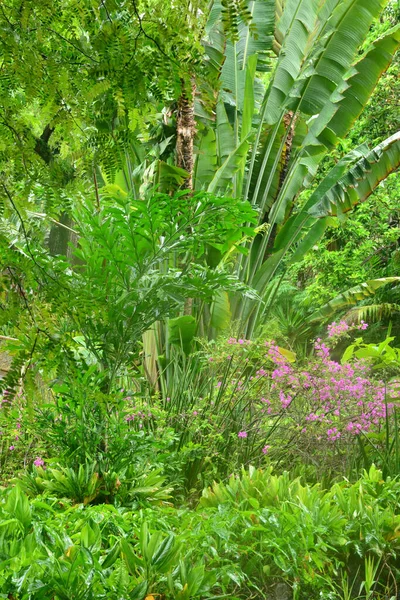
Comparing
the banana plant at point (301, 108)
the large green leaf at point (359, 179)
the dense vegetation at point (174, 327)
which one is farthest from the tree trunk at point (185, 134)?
the large green leaf at point (359, 179)

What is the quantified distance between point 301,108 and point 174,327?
4331 millimetres

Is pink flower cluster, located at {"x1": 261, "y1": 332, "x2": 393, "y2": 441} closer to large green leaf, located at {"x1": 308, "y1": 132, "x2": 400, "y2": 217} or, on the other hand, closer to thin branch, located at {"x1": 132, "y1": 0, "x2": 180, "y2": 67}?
large green leaf, located at {"x1": 308, "y1": 132, "x2": 400, "y2": 217}

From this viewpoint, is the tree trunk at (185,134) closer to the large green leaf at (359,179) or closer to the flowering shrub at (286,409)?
the flowering shrub at (286,409)

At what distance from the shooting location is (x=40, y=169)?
5.44 ft

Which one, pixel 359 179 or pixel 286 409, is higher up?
pixel 359 179

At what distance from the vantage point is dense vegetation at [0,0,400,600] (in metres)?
1.60

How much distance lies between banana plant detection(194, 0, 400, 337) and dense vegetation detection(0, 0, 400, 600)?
3 centimetres

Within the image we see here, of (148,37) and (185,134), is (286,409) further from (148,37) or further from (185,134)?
(148,37)

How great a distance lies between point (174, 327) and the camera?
604cm

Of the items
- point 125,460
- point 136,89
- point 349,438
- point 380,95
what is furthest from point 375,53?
point 136,89

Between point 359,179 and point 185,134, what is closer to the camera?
point 185,134

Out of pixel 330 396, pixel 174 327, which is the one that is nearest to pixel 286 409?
pixel 330 396

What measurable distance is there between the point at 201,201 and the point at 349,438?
7.92 feet

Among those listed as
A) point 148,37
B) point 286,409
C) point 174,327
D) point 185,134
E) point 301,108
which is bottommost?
point 286,409
